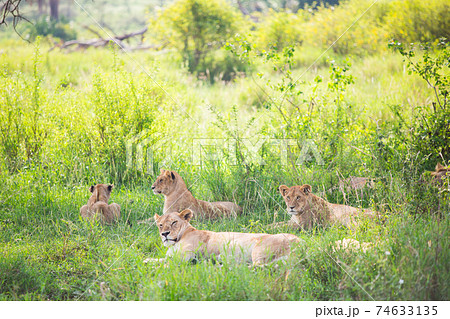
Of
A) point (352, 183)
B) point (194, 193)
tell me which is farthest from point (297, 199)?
point (194, 193)

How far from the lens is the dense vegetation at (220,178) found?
4.27 meters

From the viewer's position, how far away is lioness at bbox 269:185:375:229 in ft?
19.5

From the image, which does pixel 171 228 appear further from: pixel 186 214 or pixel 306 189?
pixel 306 189

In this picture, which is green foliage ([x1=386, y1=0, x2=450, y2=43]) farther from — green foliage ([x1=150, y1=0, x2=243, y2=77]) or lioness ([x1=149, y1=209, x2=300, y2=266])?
lioness ([x1=149, y1=209, x2=300, y2=266])

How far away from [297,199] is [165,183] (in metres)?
1.86

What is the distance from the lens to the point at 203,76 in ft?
51.3

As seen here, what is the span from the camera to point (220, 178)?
23.4ft

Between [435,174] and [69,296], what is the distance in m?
4.63

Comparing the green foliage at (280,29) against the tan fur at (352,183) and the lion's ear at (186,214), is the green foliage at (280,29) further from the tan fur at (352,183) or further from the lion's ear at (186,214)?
the lion's ear at (186,214)

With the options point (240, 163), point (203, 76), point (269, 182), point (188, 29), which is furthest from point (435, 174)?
point (188, 29)

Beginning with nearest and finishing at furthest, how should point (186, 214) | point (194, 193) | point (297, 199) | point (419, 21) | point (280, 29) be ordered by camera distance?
point (186, 214), point (297, 199), point (194, 193), point (419, 21), point (280, 29)

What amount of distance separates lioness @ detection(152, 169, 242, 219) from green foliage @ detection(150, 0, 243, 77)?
10.2 m

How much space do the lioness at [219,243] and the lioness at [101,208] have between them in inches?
44.3

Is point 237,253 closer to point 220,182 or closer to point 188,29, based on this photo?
point 220,182
